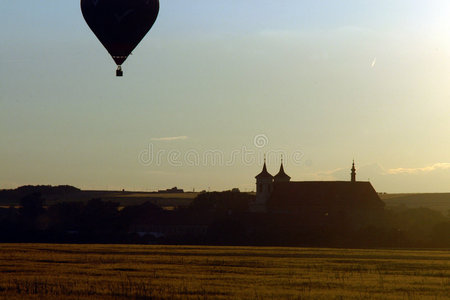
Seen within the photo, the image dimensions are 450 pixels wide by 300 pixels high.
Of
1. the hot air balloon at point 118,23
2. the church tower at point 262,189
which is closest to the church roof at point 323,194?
the church tower at point 262,189

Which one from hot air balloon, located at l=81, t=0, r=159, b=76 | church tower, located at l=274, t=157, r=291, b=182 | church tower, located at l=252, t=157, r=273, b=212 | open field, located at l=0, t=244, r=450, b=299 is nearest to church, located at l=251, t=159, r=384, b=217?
church tower, located at l=252, t=157, r=273, b=212

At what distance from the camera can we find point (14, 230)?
110000 mm

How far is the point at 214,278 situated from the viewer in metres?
46.0

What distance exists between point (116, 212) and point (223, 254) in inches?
2312

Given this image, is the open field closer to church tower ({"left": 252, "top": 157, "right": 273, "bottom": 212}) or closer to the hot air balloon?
the hot air balloon

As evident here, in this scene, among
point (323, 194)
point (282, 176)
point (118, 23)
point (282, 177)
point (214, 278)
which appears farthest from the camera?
point (282, 176)

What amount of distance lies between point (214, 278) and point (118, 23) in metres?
14.8

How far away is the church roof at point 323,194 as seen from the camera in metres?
153

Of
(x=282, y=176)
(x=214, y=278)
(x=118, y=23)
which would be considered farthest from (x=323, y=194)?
(x=214, y=278)

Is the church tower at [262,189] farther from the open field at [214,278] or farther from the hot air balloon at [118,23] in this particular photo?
the hot air balloon at [118,23]

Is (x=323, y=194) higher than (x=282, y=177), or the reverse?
(x=282, y=177)

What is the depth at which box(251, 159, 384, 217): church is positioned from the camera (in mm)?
152875

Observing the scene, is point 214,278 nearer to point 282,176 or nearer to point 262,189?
point 262,189

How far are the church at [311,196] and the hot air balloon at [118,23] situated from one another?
101055 mm
